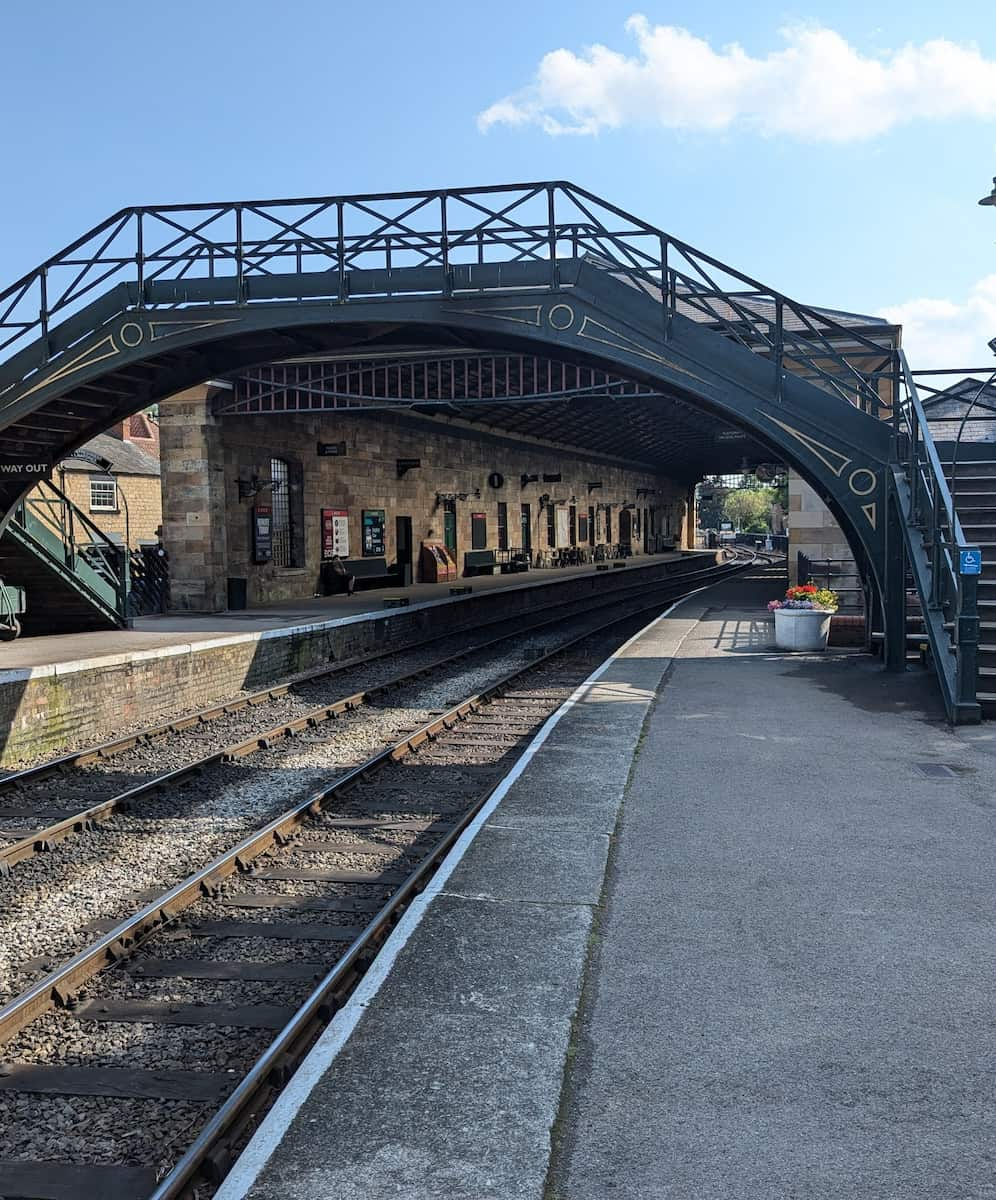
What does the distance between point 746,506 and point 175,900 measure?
5333 inches

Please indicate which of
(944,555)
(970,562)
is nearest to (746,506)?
(944,555)

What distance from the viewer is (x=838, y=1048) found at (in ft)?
12.3

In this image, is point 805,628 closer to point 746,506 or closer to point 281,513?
point 281,513

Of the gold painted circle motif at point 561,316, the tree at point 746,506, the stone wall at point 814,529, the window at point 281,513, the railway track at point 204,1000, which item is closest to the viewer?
the railway track at point 204,1000

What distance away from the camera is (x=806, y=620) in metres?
15.0

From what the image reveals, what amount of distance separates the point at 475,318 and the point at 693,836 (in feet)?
29.6

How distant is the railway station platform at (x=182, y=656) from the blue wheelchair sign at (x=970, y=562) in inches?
354

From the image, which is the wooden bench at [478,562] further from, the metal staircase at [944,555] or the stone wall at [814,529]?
the metal staircase at [944,555]

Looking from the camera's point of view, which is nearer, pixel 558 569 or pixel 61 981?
pixel 61 981

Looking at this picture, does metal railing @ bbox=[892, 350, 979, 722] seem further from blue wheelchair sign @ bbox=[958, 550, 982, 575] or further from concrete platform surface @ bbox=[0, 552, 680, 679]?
concrete platform surface @ bbox=[0, 552, 680, 679]

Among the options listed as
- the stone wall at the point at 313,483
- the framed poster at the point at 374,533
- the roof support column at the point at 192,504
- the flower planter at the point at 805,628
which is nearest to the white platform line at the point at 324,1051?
the flower planter at the point at 805,628

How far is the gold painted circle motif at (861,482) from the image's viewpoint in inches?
500

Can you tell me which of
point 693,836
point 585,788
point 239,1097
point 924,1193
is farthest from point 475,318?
point 924,1193

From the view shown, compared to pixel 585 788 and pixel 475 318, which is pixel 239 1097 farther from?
pixel 475 318
